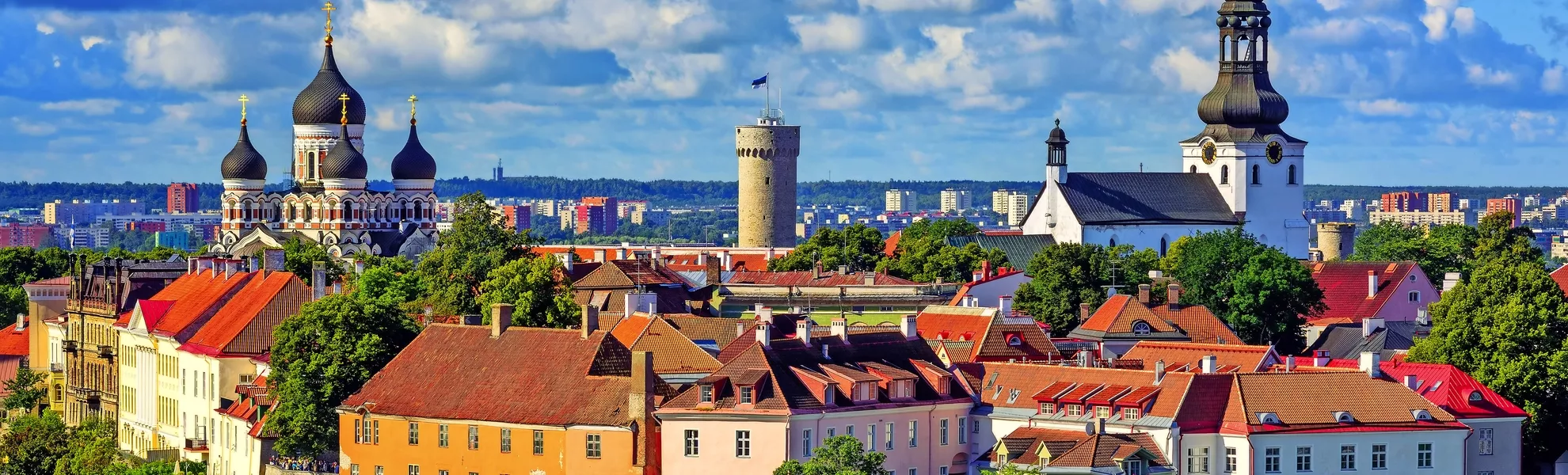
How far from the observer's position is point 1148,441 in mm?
68562

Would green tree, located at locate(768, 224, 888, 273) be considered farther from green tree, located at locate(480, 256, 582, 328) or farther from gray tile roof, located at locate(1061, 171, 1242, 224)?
green tree, located at locate(480, 256, 582, 328)

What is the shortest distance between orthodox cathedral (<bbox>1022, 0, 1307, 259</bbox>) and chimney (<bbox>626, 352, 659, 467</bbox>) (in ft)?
243

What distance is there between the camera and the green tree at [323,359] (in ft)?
249

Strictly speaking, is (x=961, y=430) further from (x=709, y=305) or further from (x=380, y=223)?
(x=380, y=223)

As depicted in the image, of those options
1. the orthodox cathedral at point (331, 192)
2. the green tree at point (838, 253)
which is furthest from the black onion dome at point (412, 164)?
the green tree at point (838, 253)

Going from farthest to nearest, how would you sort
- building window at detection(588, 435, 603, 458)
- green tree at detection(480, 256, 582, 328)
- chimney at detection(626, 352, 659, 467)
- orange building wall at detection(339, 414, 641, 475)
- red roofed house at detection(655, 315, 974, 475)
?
green tree at detection(480, 256, 582, 328), building window at detection(588, 435, 603, 458), orange building wall at detection(339, 414, 641, 475), chimney at detection(626, 352, 659, 467), red roofed house at detection(655, 315, 974, 475)

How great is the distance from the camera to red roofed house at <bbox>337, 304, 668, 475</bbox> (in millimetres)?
68625

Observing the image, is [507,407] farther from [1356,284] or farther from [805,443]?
[1356,284]

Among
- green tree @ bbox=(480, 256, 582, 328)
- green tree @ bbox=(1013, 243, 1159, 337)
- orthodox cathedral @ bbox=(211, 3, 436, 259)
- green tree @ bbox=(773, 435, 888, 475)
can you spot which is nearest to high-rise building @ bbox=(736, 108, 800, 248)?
orthodox cathedral @ bbox=(211, 3, 436, 259)

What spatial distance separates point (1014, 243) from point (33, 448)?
59776 millimetres

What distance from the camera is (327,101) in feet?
543

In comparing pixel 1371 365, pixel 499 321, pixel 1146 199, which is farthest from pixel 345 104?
pixel 1371 365

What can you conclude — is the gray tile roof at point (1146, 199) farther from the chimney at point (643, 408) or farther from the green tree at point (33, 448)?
the chimney at point (643, 408)

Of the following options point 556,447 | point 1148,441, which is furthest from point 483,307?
point 1148,441
